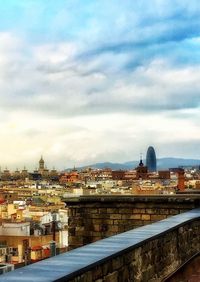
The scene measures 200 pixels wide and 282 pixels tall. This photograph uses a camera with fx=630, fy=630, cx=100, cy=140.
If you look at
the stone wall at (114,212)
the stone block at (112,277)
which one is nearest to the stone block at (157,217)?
the stone wall at (114,212)

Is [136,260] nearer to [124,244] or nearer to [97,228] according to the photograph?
[124,244]

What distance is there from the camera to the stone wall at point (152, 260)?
505 centimetres

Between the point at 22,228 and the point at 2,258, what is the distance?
13193 mm

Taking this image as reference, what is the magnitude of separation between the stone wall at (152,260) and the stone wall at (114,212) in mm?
2896

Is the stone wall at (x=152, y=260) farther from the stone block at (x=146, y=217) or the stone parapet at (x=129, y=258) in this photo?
the stone block at (x=146, y=217)

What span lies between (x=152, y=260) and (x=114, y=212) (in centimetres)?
588

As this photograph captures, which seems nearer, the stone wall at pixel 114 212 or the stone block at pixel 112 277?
the stone block at pixel 112 277

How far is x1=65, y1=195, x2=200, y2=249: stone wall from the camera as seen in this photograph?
482 inches

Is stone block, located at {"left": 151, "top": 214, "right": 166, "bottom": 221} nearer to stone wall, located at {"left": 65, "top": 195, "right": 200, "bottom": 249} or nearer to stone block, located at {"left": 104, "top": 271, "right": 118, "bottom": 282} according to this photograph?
stone wall, located at {"left": 65, "top": 195, "right": 200, "bottom": 249}

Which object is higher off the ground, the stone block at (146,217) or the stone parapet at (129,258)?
the stone block at (146,217)

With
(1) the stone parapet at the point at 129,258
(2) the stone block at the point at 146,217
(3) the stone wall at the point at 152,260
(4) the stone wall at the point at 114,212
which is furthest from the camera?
(2) the stone block at the point at 146,217

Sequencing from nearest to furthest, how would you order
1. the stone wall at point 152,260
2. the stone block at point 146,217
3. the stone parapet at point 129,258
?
the stone parapet at point 129,258, the stone wall at point 152,260, the stone block at point 146,217

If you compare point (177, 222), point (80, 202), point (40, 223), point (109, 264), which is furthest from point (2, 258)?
point (109, 264)

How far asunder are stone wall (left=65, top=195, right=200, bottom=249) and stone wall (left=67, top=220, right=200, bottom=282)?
114 inches
